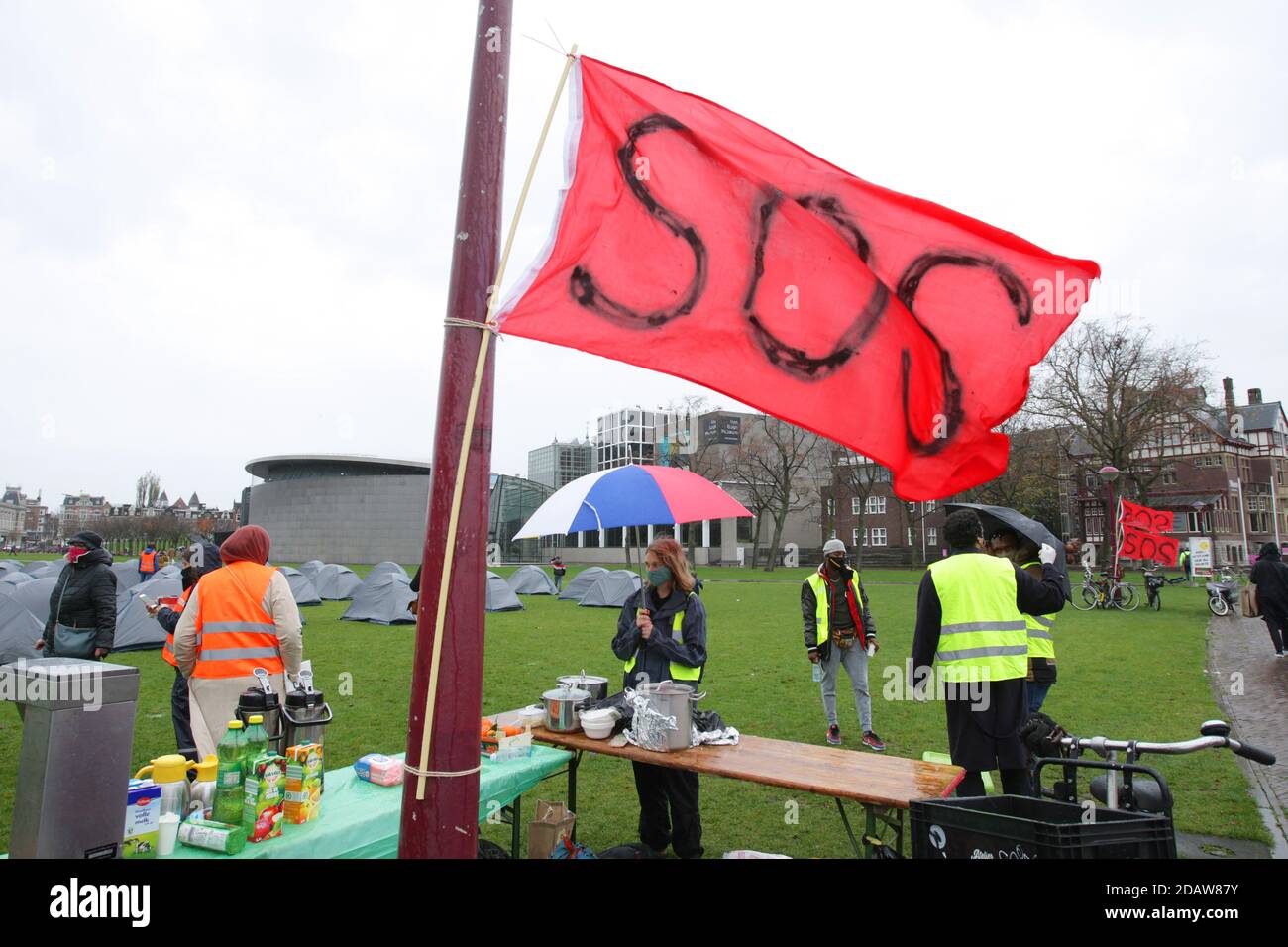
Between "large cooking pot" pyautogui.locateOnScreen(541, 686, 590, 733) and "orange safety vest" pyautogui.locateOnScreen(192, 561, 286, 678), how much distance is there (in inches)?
69.3

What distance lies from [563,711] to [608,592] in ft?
67.5

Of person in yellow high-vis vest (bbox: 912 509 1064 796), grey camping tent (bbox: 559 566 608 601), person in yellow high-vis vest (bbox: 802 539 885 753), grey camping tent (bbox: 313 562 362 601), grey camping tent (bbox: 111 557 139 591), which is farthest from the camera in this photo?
grey camping tent (bbox: 559 566 608 601)

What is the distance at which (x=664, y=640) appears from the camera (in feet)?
17.4

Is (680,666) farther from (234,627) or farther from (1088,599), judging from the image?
(1088,599)

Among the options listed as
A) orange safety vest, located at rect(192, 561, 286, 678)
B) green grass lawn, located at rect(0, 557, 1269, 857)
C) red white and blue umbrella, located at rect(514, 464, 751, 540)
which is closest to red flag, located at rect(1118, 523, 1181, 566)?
green grass lawn, located at rect(0, 557, 1269, 857)

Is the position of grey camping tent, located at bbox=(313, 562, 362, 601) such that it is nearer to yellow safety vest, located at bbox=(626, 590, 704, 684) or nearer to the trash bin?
yellow safety vest, located at bbox=(626, 590, 704, 684)

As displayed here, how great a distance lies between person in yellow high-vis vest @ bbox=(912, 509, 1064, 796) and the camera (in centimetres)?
455

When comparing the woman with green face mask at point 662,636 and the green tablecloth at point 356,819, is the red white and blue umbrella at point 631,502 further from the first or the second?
the green tablecloth at point 356,819

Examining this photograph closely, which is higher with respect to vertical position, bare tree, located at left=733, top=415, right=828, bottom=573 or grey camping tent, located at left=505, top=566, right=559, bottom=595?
bare tree, located at left=733, top=415, right=828, bottom=573

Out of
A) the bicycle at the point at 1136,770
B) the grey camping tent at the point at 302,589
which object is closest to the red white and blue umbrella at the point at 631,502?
the bicycle at the point at 1136,770

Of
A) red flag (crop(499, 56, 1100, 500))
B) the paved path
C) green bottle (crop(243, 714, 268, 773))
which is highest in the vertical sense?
red flag (crop(499, 56, 1100, 500))

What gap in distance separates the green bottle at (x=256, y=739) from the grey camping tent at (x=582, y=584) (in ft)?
75.5
